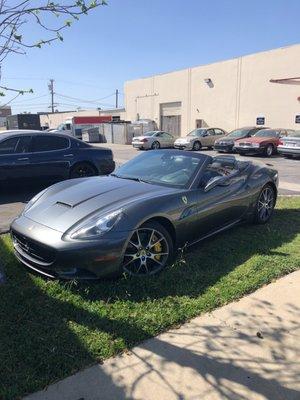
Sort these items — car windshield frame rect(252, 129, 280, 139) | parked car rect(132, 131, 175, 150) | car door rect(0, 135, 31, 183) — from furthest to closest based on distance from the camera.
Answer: parked car rect(132, 131, 175, 150), car windshield frame rect(252, 129, 280, 139), car door rect(0, 135, 31, 183)

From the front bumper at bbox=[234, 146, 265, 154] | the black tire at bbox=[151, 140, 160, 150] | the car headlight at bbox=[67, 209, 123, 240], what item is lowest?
the black tire at bbox=[151, 140, 160, 150]

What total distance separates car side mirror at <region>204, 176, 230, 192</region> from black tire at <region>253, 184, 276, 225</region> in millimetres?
1036

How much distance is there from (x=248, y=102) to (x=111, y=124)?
14.0 metres

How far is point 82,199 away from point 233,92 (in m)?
27.4

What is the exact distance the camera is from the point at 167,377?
2760 millimetres

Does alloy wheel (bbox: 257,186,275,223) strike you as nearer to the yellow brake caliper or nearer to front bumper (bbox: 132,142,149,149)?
the yellow brake caliper

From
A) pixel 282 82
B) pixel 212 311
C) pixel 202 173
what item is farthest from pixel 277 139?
pixel 212 311

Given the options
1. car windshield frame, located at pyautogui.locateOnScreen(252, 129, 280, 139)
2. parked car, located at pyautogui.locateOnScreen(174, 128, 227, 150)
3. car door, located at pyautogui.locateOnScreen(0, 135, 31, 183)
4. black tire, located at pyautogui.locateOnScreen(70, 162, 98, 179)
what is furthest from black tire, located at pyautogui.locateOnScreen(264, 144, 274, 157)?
car door, located at pyautogui.locateOnScreen(0, 135, 31, 183)

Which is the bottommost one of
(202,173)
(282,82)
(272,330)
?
(272,330)

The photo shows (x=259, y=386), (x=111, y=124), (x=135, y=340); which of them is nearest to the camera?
(x=259, y=386)

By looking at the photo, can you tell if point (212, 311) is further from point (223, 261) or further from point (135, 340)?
point (223, 261)

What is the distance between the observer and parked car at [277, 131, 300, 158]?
1938 centimetres

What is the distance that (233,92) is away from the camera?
29.8 m

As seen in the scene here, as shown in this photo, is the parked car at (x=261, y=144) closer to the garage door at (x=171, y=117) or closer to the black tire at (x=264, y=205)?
the garage door at (x=171, y=117)
